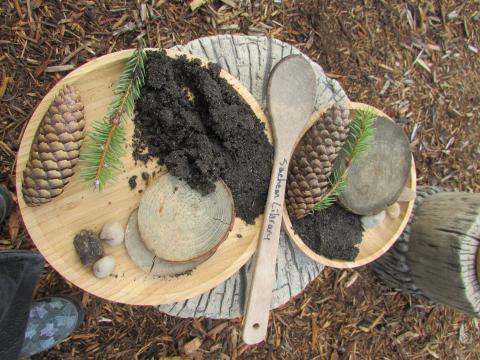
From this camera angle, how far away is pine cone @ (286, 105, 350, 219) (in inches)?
55.4

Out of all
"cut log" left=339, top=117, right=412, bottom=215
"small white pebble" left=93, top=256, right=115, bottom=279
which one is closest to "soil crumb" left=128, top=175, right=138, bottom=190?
"small white pebble" left=93, top=256, right=115, bottom=279

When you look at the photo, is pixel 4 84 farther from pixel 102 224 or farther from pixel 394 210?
pixel 394 210

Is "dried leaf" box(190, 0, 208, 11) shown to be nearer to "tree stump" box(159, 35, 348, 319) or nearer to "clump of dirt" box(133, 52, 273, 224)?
"tree stump" box(159, 35, 348, 319)

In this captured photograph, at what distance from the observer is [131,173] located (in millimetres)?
1350

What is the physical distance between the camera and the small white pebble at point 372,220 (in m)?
1.57

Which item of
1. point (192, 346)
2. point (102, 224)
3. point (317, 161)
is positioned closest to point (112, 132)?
point (102, 224)

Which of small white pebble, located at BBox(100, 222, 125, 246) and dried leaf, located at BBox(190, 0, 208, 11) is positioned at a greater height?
dried leaf, located at BBox(190, 0, 208, 11)

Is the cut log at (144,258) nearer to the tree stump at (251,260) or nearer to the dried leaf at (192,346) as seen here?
the tree stump at (251,260)

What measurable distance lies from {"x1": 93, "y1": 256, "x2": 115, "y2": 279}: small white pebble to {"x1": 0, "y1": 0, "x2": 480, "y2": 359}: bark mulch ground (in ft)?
2.43

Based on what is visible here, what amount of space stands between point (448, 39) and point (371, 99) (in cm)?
67

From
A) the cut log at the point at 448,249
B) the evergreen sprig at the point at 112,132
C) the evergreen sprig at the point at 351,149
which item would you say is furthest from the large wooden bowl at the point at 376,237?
the evergreen sprig at the point at 112,132

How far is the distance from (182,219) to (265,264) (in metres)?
0.31

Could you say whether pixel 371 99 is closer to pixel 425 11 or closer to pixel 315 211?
pixel 425 11

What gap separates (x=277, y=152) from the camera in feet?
4.63
